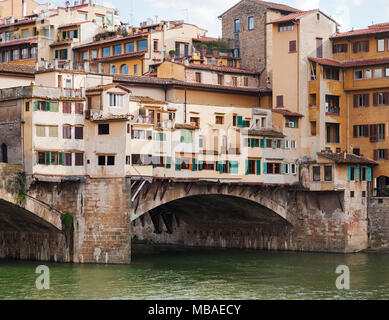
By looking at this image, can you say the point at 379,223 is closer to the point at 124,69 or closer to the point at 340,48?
the point at 340,48

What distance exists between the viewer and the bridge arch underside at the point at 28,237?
62.1 metres

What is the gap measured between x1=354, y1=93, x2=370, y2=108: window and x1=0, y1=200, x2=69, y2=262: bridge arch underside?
25832 mm

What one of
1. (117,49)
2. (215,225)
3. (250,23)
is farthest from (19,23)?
(215,225)

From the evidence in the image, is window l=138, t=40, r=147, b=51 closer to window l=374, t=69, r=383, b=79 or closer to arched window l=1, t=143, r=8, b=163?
window l=374, t=69, r=383, b=79

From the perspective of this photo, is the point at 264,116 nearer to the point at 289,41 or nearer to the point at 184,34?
the point at 289,41

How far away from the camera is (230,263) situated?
66.8 metres

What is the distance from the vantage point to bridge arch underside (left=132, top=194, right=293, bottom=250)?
75.1 metres

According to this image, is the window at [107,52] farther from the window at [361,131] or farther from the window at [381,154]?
the window at [381,154]

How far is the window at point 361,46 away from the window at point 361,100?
11.0ft

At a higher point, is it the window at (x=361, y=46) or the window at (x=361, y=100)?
the window at (x=361, y=46)

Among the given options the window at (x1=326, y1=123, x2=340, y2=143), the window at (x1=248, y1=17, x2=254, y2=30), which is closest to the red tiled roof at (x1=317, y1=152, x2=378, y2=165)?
the window at (x1=326, y1=123, x2=340, y2=143)

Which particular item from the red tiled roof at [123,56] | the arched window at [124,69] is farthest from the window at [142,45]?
the arched window at [124,69]

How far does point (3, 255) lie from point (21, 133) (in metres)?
9.37

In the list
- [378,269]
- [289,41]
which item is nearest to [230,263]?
[378,269]
